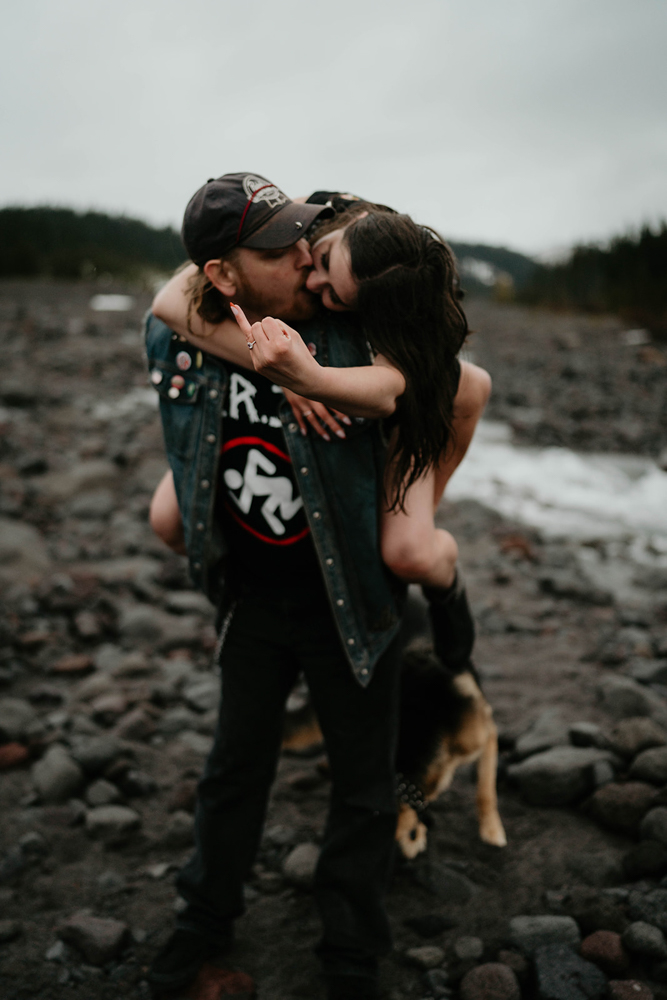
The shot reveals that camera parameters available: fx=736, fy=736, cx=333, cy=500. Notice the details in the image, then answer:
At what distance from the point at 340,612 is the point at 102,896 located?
5.11 feet

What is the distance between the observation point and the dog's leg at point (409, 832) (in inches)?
112

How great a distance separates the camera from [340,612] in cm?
207

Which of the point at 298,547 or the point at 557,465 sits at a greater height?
the point at 298,547

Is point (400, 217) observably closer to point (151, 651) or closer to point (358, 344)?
point (358, 344)

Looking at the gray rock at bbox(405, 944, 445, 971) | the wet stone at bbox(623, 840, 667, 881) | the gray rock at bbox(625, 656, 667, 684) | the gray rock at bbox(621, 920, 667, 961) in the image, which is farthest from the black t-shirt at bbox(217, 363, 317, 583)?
the gray rock at bbox(625, 656, 667, 684)

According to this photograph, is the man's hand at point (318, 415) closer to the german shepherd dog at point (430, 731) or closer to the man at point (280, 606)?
the man at point (280, 606)

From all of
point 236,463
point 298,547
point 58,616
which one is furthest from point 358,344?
point 58,616

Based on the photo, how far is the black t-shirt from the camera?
201 centimetres

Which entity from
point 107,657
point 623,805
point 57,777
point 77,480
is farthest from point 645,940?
point 77,480

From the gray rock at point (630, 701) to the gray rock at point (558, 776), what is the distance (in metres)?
0.50

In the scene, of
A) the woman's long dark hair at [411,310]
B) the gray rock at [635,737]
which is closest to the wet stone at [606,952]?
the gray rock at [635,737]

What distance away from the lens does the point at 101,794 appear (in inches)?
124

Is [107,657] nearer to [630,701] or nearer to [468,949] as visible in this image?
[468,949]

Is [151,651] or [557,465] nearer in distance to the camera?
[151,651]
